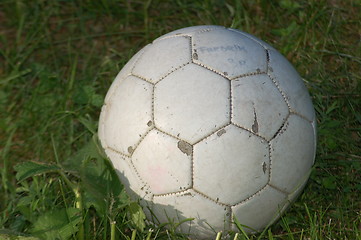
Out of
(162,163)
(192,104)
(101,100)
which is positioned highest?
(192,104)

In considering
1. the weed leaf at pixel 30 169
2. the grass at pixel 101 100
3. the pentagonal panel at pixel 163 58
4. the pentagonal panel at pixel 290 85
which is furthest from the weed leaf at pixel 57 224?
the pentagonal panel at pixel 290 85

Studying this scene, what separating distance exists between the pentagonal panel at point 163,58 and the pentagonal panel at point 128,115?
52 mm

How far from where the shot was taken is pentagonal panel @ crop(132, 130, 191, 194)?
8.66 ft

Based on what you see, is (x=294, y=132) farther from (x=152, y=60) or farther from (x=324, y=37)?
(x=324, y=37)

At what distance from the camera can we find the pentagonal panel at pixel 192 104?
2.63 metres

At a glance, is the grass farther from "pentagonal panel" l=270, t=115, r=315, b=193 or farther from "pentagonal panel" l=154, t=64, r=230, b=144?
"pentagonal panel" l=154, t=64, r=230, b=144

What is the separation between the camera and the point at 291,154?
276 centimetres

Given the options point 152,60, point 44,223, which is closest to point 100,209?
point 44,223

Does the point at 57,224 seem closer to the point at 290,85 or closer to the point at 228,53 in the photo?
the point at 228,53

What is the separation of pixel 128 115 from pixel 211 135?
415 millimetres

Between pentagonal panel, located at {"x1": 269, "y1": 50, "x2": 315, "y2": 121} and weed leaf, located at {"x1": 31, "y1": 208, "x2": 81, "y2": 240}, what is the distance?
3.56 ft

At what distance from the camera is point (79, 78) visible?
4066 mm

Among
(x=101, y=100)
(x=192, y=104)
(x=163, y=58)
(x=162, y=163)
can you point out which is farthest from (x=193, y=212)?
(x=101, y=100)

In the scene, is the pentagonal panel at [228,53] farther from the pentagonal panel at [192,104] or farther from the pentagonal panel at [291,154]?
the pentagonal panel at [291,154]
